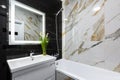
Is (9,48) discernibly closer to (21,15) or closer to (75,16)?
(21,15)

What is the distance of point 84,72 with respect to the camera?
225 centimetres

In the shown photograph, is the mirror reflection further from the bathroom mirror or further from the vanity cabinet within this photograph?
the vanity cabinet

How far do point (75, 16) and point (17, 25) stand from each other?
140cm

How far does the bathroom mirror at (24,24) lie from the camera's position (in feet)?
5.61

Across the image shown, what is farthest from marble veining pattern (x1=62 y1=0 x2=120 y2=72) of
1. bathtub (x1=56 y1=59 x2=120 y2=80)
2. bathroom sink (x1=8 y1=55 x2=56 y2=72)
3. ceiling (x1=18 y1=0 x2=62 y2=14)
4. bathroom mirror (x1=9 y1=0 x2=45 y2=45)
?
bathroom sink (x1=8 y1=55 x2=56 y2=72)

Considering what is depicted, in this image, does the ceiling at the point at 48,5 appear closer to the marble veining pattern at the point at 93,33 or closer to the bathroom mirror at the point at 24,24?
the bathroom mirror at the point at 24,24

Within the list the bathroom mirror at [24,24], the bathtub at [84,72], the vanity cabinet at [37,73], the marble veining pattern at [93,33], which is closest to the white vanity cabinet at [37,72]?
the vanity cabinet at [37,73]

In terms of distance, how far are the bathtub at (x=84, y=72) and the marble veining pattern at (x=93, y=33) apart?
9 centimetres

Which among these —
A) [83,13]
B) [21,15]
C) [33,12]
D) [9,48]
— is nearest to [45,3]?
[33,12]

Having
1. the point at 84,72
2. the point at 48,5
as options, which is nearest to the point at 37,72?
the point at 84,72

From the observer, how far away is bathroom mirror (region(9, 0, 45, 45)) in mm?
1711

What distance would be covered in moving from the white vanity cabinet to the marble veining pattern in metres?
0.87

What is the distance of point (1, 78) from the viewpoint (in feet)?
4.67

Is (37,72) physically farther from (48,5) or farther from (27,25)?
(48,5)
